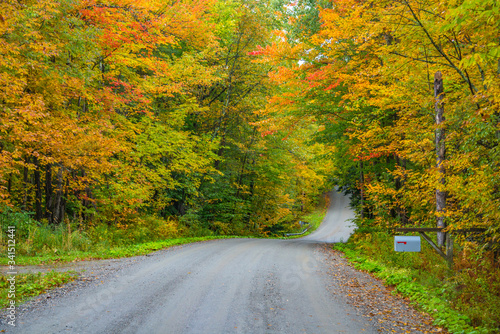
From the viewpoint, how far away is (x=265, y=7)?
66.4 feet

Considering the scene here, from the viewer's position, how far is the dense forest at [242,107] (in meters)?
6.51

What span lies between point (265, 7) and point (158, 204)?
14.5 m

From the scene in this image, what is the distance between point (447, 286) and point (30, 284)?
329 inches

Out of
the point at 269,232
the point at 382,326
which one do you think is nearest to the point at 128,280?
the point at 382,326

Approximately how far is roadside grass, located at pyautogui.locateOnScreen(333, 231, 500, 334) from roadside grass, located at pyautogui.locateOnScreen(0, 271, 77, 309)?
725cm

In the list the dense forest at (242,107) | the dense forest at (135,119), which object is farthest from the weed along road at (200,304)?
the dense forest at (135,119)

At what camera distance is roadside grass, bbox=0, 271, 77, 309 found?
5410 mm

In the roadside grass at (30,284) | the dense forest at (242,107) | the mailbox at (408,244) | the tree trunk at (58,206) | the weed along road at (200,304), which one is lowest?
the weed along road at (200,304)

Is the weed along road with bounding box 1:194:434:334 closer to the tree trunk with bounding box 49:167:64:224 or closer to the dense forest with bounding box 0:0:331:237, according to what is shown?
the dense forest with bounding box 0:0:331:237

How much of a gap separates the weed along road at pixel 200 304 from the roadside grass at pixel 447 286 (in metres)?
1.40

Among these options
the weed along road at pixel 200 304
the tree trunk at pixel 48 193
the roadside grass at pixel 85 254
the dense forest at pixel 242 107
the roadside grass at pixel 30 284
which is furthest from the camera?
the tree trunk at pixel 48 193

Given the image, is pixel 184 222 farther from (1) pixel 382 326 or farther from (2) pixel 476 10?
(2) pixel 476 10

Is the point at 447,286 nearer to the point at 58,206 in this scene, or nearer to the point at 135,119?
the point at 58,206

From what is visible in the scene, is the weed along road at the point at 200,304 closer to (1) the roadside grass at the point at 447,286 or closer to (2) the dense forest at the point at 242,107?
(1) the roadside grass at the point at 447,286
